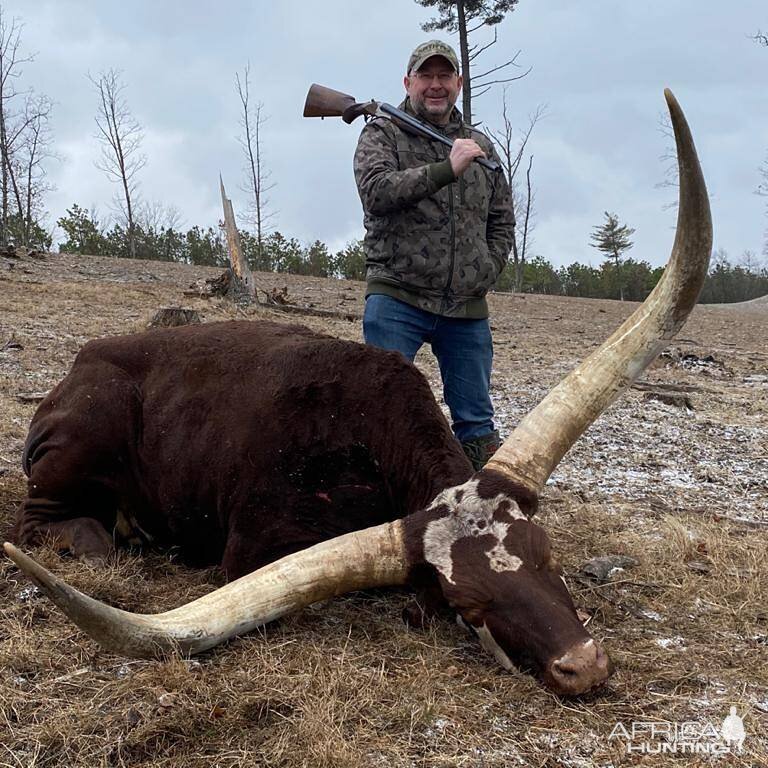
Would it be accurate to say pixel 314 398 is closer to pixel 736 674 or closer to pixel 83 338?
pixel 736 674

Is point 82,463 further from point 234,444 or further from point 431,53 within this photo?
point 431,53

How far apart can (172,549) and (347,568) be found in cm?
157

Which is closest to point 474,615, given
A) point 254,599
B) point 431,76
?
point 254,599

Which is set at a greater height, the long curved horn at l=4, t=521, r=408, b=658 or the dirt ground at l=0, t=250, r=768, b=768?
the long curved horn at l=4, t=521, r=408, b=658

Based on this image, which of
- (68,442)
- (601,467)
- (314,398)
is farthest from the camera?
(601,467)

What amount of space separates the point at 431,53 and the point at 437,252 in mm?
1176

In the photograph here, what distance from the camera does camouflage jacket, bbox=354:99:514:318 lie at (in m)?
4.43

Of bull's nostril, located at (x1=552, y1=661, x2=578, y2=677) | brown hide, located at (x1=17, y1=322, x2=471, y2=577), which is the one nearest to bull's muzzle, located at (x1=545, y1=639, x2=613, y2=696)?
bull's nostril, located at (x1=552, y1=661, x2=578, y2=677)

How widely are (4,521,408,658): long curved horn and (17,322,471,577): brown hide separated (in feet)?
1.32

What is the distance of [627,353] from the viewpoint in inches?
128

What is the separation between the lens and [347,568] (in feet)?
9.16

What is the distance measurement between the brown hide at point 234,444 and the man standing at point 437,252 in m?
0.66

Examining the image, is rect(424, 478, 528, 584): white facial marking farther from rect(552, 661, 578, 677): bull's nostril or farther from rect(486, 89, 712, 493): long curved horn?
rect(552, 661, 578, 677): bull's nostril

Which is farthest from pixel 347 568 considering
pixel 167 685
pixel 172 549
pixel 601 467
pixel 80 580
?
pixel 601 467
